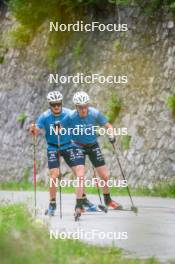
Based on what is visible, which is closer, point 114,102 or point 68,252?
point 68,252

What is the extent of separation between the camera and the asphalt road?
6590mm

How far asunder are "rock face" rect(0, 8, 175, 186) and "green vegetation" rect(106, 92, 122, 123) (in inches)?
4.5

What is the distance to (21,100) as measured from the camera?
3091 cm

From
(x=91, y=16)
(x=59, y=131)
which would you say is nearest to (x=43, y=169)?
(x=91, y=16)

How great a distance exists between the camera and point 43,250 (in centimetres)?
719

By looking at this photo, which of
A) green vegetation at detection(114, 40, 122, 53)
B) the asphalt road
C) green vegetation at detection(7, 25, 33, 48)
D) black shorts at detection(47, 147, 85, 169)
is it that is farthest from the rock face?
black shorts at detection(47, 147, 85, 169)

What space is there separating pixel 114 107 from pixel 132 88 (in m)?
0.59

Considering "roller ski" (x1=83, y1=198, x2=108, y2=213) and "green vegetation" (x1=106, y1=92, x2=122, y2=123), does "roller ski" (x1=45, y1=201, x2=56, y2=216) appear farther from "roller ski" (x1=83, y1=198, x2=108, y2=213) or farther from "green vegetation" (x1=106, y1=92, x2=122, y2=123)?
"green vegetation" (x1=106, y1=92, x2=122, y2=123)

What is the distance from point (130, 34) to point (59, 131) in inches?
486

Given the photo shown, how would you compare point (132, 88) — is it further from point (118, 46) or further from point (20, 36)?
point (20, 36)

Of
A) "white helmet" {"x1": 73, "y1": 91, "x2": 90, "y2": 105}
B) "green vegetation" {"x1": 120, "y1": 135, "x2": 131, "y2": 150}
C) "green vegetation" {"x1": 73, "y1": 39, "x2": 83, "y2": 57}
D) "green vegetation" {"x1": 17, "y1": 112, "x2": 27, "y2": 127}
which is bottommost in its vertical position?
"white helmet" {"x1": 73, "y1": 91, "x2": 90, "y2": 105}

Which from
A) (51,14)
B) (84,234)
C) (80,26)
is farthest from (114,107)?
(84,234)

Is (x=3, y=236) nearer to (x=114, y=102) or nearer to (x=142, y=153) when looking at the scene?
(x=142, y=153)

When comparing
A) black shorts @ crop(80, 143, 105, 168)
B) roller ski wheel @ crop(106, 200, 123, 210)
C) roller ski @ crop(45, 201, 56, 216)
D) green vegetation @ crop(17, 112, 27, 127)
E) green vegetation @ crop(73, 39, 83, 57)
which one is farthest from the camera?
green vegetation @ crop(17, 112, 27, 127)
